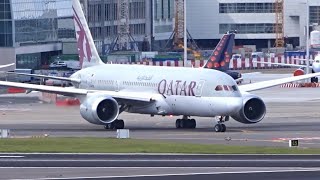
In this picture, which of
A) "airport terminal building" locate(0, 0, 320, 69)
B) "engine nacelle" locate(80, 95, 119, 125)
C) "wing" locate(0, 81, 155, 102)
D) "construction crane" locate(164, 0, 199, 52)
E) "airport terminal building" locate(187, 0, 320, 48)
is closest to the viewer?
"engine nacelle" locate(80, 95, 119, 125)

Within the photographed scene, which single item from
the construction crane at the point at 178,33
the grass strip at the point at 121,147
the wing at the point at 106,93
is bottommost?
the grass strip at the point at 121,147

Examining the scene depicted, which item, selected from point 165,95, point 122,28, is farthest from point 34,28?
point 165,95

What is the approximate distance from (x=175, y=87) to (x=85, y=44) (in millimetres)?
10617

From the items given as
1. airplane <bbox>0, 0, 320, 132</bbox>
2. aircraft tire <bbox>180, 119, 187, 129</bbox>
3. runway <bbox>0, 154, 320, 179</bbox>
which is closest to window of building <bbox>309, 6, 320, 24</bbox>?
airplane <bbox>0, 0, 320, 132</bbox>

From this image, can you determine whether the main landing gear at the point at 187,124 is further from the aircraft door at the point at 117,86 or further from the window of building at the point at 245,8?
the window of building at the point at 245,8

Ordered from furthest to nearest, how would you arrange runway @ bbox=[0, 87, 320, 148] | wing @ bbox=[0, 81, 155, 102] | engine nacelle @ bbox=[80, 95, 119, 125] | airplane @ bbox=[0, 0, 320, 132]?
wing @ bbox=[0, 81, 155, 102], engine nacelle @ bbox=[80, 95, 119, 125], airplane @ bbox=[0, 0, 320, 132], runway @ bbox=[0, 87, 320, 148]

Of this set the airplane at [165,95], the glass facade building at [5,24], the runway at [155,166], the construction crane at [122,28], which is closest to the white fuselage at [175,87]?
the airplane at [165,95]

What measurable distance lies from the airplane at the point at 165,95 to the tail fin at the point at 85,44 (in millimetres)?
2742

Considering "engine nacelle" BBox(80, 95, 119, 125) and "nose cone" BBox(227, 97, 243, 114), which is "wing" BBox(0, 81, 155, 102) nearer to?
"engine nacelle" BBox(80, 95, 119, 125)

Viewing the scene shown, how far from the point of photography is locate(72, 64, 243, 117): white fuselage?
6619cm

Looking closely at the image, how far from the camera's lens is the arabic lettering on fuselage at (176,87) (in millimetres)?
67438

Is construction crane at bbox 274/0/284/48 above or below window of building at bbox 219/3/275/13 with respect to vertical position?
below

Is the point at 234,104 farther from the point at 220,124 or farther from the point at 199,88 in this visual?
the point at 199,88

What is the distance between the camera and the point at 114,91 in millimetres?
72062
